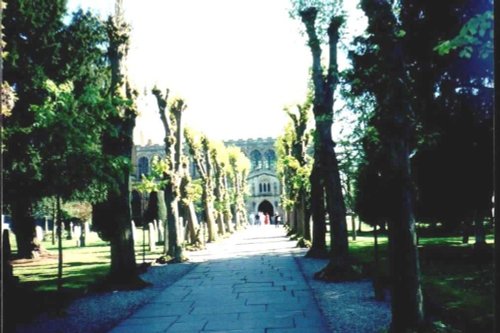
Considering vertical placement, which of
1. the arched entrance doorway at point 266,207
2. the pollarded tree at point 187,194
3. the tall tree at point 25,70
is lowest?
the arched entrance doorway at point 266,207

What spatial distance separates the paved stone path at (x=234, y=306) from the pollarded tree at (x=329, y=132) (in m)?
1.24

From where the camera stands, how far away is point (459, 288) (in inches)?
396

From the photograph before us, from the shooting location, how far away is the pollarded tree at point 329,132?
12.8 metres

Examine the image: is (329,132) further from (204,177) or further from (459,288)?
(204,177)

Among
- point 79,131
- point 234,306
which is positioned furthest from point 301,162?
point 79,131

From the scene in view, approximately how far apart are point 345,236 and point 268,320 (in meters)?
5.87

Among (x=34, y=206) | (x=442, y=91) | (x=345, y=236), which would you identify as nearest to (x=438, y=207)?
(x=442, y=91)

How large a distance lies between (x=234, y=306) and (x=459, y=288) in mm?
5056

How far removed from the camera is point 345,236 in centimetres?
1332

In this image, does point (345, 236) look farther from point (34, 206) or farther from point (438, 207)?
point (34, 206)

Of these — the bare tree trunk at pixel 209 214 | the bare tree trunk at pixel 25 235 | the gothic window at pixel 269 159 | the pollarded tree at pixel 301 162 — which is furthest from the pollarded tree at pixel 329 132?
the gothic window at pixel 269 159

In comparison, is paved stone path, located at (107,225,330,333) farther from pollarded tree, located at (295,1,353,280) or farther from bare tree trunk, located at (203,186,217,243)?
bare tree trunk, located at (203,186,217,243)

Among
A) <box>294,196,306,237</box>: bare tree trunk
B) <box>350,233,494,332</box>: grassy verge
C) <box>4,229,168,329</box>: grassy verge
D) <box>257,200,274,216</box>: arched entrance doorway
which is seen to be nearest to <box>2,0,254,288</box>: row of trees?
<box>4,229,168,329</box>: grassy verge

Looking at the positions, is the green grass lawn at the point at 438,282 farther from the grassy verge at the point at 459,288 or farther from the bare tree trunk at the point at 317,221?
the bare tree trunk at the point at 317,221
